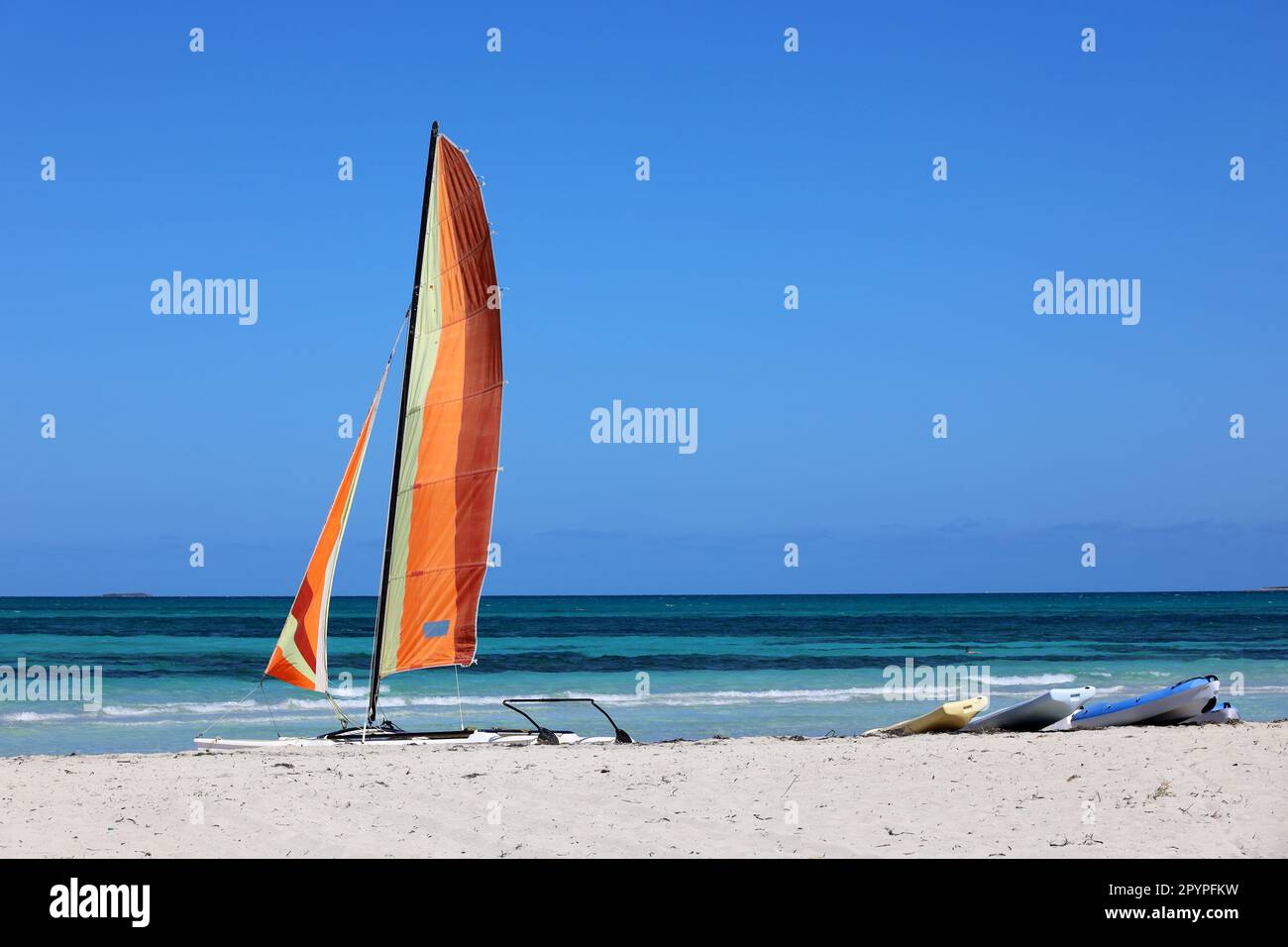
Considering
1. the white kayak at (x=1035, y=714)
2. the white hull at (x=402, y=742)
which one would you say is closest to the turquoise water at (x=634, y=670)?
the white hull at (x=402, y=742)

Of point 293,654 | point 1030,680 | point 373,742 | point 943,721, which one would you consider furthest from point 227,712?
point 1030,680

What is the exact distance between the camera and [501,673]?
1241 inches

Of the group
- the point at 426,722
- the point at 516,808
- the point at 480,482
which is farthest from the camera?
the point at 426,722

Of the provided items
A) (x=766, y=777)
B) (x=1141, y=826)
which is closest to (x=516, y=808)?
(x=766, y=777)

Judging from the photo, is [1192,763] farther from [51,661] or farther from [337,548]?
[51,661]

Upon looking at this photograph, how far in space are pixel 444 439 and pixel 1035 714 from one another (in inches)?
319

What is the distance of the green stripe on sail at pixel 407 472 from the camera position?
1523 centimetres

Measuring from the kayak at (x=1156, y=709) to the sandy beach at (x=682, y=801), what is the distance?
1533 millimetres

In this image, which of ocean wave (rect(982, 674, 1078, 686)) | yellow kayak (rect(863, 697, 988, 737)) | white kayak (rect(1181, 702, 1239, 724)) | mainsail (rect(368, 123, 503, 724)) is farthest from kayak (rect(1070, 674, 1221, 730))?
ocean wave (rect(982, 674, 1078, 686))

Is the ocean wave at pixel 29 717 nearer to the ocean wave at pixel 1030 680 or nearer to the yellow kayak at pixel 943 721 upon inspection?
the yellow kayak at pixel 943 721

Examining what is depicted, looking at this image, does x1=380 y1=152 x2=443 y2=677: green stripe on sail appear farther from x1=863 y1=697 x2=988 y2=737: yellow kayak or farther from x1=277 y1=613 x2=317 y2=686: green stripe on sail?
x1=863 y1=697 x2=988 y2=737: yellow kayak

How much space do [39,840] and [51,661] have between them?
89.7 feet

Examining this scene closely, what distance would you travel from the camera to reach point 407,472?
603 inches
